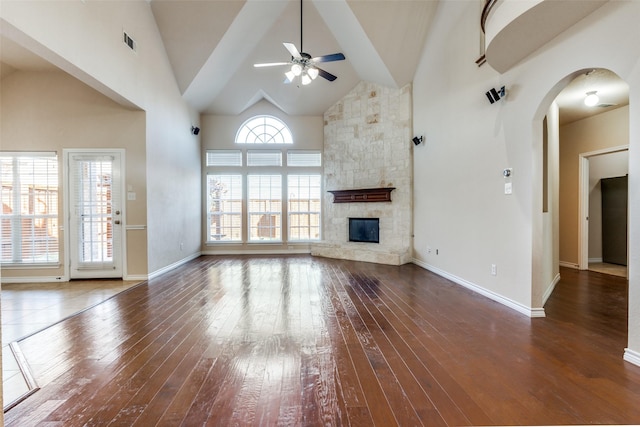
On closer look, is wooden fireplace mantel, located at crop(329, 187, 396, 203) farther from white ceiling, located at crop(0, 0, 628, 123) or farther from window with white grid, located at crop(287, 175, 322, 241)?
white ceiling, located at crop(0, 0, 628, 123)

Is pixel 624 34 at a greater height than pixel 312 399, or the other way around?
pixel 624 34

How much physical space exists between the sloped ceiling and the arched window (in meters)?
0.62

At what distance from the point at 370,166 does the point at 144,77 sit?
460cm

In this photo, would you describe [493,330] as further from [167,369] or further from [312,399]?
[167,369]

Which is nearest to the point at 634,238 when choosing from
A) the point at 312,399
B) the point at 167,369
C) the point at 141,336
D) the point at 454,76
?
the point at 312,399

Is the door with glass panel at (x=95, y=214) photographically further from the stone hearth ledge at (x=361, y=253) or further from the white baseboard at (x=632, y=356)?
the white baseboard at (x=632, y=356)

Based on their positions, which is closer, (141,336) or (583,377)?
(583,377)

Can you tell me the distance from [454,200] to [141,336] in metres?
4.34

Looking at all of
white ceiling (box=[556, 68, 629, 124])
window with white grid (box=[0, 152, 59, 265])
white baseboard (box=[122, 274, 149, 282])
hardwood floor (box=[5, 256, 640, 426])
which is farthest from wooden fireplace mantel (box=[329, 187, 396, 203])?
window with white grid (box=[0, 152, 59, 265])

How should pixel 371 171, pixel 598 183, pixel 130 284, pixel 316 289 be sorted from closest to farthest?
pixel 316 289
pixel 130 284
pixel 598 183
pixel 371 171

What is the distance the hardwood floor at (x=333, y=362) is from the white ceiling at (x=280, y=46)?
10.6 feet

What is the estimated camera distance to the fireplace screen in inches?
257

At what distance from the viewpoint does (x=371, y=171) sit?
657 centimetres

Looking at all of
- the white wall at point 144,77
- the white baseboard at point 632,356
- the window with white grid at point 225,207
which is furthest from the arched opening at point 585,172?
the window with white grid at point 225,207
